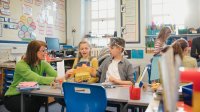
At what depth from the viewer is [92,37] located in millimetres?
6293

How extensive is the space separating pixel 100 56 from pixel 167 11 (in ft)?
10.3

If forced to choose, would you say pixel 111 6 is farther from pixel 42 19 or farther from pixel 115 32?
pixel 42 19

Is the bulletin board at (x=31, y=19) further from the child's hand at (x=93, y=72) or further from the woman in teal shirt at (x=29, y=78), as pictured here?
the child's hand at (x=93, y=72)

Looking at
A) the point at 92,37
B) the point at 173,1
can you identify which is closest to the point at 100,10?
the point at 92,37

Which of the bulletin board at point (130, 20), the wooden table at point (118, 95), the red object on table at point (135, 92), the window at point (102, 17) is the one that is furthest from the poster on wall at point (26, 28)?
the red object on table at point (135, 92)

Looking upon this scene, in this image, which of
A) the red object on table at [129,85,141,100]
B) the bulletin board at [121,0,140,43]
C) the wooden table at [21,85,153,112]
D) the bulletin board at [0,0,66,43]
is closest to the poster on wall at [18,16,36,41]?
the bulletin board at [0,0,66,43]

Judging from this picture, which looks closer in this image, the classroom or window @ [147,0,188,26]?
the classroom

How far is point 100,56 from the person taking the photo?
10.6 ft

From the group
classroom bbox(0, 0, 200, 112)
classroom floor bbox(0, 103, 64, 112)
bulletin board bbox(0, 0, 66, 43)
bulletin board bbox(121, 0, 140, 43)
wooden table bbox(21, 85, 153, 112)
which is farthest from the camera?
bulletin board bbox(121, 0, 140, 43)

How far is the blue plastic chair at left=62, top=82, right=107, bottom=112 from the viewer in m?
1.70

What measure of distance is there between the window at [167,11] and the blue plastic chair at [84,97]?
423 cm

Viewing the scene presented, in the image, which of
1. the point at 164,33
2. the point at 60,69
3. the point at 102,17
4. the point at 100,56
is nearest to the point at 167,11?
the point at 102,17

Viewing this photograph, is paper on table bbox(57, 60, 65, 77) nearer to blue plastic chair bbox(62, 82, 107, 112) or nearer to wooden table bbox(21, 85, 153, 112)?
wooden table bbox(21, 85, 153, 112)

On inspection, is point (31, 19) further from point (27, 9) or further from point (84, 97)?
point (84, 97)
